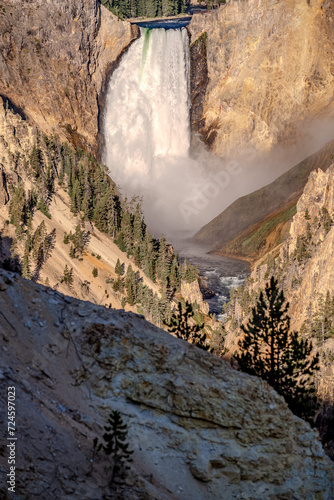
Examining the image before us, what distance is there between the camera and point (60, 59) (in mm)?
124500

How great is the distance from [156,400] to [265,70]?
14703 cm

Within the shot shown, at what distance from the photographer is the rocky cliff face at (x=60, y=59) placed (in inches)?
4515

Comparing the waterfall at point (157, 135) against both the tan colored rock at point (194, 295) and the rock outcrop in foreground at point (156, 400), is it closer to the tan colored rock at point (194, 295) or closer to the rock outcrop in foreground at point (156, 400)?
the tan colored rock at point (194, 295)

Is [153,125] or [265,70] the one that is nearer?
[265,70]

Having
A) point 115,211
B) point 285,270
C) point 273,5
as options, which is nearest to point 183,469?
point 285,270

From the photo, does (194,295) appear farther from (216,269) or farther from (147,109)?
(147,109)

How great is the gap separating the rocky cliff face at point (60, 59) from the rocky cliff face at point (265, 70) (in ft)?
107

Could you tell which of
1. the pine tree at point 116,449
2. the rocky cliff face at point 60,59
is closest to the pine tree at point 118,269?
the rocky cliff face at point 60,59

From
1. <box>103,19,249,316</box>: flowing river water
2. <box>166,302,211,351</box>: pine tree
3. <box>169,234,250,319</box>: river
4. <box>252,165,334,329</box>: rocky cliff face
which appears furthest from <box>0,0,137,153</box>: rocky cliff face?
<box>166,302,211,351</box>: pine tree

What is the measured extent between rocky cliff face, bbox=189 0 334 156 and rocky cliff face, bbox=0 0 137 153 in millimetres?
32631

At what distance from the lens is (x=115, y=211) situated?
9031 cm

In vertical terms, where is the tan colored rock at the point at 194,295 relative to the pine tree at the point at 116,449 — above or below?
above

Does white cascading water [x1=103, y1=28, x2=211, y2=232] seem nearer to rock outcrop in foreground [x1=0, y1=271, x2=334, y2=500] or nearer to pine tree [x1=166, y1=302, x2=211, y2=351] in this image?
pine tree [x1=166, y1=302, x2=211, y2=351]

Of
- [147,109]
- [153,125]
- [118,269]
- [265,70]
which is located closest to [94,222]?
[118,269]
